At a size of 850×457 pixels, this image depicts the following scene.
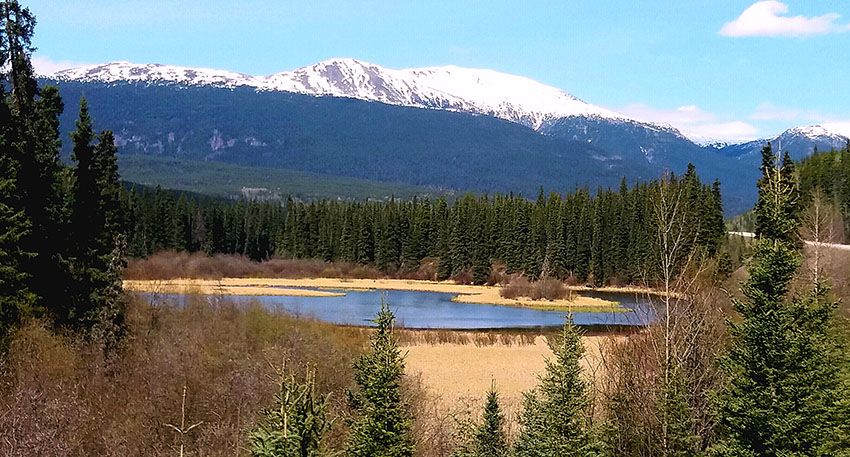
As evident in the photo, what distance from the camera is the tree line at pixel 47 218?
87.6 ft

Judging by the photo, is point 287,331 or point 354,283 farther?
point 354,283

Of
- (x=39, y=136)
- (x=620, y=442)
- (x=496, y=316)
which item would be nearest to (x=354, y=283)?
(x=496, y=316)

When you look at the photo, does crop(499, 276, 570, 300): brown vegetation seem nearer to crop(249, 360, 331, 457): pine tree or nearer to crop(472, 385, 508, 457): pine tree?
crop(472, 385, 508, 457): pine tree

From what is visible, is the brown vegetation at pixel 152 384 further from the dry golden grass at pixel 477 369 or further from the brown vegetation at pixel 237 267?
the brown vegetation at pixel 237 267

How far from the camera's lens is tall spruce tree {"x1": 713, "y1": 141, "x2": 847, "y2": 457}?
563 inches

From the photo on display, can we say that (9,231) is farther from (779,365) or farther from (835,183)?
(835,183)

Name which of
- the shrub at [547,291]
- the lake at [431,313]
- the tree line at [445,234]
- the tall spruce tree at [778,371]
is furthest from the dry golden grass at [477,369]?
the tree line at [445,234]

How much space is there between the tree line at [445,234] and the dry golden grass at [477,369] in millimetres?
63004

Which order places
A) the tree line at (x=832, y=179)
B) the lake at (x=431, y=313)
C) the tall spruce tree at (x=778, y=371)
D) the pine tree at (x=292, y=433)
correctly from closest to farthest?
1. the pine tree at (x=292, y=433)
2. the tall spruce tree at (x=778, y=371)
3. the lake at (x=431, y=313)
4. the tree line at (x=832, y=179)

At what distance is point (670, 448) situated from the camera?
15.9 m

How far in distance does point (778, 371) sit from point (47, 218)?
1055 inches

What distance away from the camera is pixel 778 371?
14523mm

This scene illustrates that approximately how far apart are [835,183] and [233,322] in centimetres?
10432

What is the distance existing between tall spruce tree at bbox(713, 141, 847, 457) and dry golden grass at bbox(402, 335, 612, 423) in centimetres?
1146
